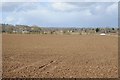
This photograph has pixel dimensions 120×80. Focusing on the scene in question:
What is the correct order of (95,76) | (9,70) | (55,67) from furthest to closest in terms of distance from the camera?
(55,67), (9,70), (95,76)

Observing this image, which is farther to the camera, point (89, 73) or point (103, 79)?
point (89, 73)

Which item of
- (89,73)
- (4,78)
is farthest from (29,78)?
(89,73)

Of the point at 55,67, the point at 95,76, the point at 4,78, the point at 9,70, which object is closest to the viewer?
the point at 4,78

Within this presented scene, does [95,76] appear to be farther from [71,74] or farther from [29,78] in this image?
[29,78]

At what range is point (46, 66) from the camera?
18156 millimetres

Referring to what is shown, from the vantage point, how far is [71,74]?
1512cm

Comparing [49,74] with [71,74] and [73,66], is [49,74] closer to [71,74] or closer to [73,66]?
[71,74]

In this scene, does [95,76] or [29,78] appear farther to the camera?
[95,76]

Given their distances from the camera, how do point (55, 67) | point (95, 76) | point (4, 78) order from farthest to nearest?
point (55, 67) < point (95, 76) < point (4, 78)

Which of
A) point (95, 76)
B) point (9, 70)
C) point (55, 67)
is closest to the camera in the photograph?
point (95, 76)

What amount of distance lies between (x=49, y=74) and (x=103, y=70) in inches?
124

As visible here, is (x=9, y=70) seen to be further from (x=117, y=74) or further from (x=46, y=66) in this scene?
(x=117, y=74)

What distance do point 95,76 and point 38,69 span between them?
3363 millimetres

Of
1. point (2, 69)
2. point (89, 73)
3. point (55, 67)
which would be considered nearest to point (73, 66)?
point (55, 67)
